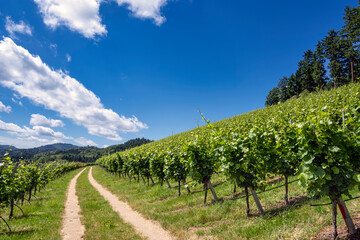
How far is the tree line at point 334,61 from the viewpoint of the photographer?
38875mm

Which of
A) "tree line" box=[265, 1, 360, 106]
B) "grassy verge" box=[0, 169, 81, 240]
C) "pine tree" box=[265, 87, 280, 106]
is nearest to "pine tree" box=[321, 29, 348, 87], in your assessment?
"tree line" box=[265, 1, 360, 106]

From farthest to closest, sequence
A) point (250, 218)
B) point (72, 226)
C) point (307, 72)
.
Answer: point (307, 72) → point (72, 226) → point (250, 218)

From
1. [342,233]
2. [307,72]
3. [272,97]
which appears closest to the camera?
[342,233]

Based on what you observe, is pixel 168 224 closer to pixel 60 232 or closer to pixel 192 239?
pixel 192 239

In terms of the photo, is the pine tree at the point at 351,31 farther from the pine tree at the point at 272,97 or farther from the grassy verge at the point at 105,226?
the grassy verge at the point at 105,226

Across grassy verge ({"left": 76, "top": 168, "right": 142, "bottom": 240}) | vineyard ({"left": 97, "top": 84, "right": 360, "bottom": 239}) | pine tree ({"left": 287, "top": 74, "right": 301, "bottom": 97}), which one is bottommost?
grassy verge ({"left": 76, "top": 168, "right": 142, "bottom": 240})

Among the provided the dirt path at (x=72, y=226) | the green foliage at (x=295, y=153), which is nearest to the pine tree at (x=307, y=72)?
the green foliage at (x=295, y=153)

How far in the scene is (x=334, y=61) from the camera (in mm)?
46625

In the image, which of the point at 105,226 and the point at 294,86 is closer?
the point at 105,226

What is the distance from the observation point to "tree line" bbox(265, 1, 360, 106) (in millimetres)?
38875

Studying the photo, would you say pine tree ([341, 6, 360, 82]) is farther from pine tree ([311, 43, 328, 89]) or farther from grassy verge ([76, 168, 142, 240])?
grassy verge ([76, 168, 142, 240])

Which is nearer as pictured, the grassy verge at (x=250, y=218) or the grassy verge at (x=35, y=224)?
the grassy verge at (x=250, y=218)

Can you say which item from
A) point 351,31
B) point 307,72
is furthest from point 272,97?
point 351,31

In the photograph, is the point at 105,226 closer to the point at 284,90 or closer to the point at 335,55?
the point at 335,55
